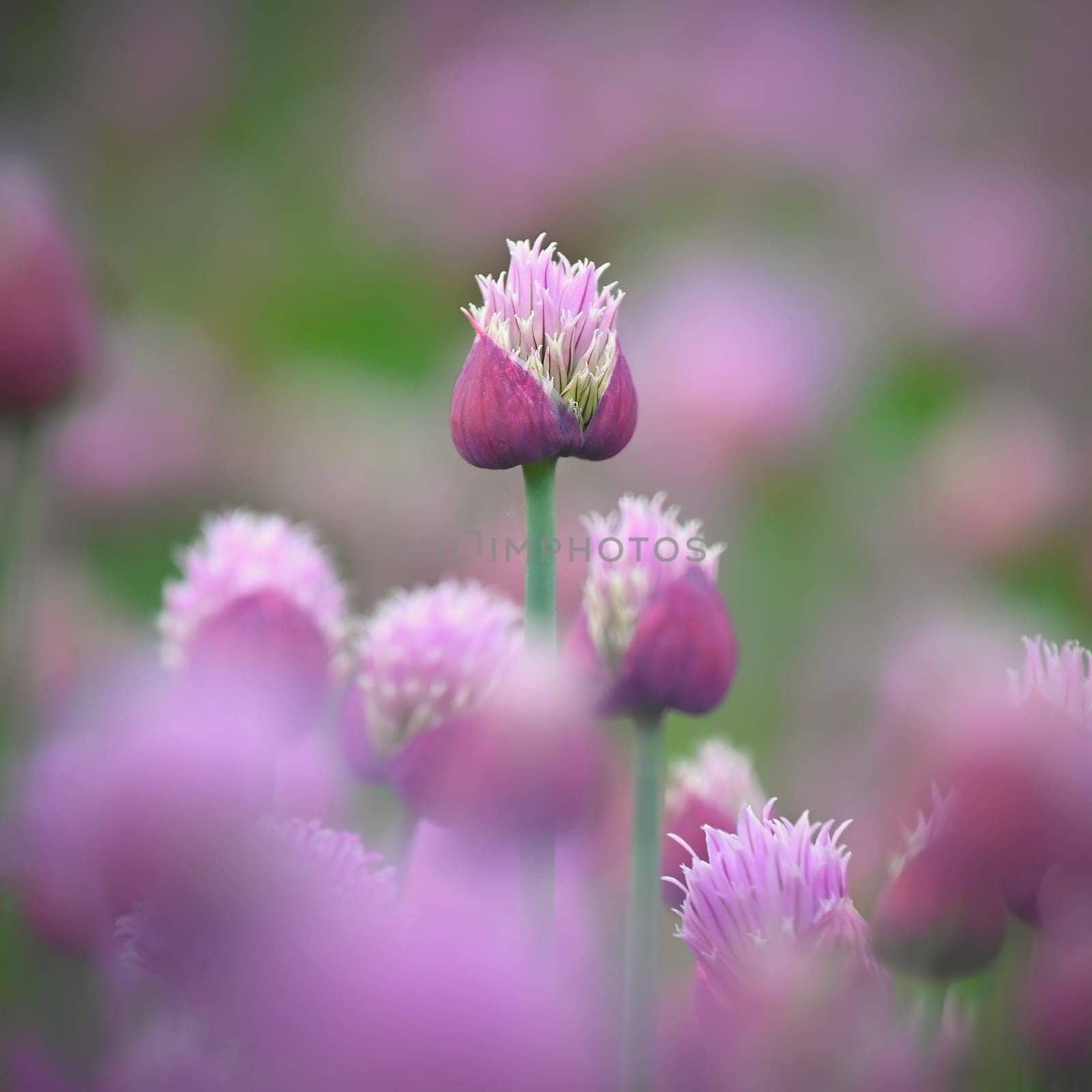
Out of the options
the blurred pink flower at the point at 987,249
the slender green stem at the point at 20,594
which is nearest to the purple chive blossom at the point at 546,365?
the slender green stem at the point at 20,594

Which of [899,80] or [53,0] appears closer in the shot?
[899,80]

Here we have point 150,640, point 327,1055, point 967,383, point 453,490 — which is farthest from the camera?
point 967,383

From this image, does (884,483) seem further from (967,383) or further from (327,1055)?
(327,1055)

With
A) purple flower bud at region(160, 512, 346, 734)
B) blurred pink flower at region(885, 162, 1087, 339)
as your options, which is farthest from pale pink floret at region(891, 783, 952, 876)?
blurred pink flower at region(885, 162, 1087, 339)

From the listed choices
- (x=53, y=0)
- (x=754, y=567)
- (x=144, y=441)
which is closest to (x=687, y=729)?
(x=754, y=567)

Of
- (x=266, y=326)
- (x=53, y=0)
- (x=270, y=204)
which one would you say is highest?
(x=53, y=0)

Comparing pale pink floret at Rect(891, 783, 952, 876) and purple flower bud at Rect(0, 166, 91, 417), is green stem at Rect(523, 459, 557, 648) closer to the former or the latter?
pale pink floret at Rect(891, 783, 952, 876)

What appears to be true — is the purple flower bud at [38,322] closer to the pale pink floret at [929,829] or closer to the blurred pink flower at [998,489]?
the pale pink floret at [929,829]
